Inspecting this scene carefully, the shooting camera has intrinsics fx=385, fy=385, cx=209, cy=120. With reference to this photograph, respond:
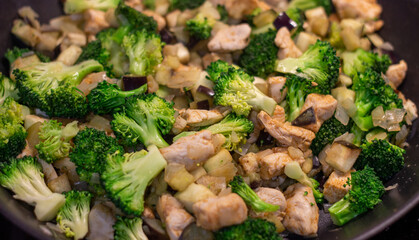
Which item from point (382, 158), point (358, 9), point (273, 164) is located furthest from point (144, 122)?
point (358, 9)

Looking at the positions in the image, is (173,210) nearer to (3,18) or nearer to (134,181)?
(134,181)

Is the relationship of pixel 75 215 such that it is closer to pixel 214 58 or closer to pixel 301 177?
pixel 301 177

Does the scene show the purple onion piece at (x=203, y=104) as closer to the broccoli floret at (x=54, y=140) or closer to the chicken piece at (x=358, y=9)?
the broccoli floret at (x=54, y=140)

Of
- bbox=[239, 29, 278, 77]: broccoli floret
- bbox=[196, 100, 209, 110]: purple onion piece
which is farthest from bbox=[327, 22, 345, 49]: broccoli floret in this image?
bbox=[196, 100, 209, 110]: purple onion piece

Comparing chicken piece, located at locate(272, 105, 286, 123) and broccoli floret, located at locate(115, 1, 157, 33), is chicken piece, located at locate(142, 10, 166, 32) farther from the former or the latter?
chicken piece, located at locate(272, 105, 286, 123)

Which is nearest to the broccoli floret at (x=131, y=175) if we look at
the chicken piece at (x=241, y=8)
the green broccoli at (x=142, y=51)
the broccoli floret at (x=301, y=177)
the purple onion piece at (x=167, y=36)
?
the green broccoli at (x=142, y=51)
